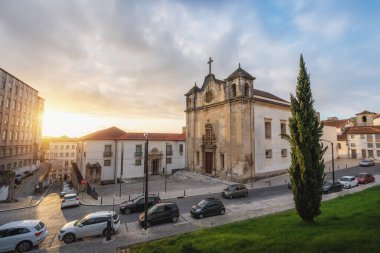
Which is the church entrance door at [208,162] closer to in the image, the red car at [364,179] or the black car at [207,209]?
the black car at [207,209]

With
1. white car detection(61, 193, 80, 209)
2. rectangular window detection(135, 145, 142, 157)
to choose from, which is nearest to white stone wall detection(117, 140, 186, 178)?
rectangular window detection(135, 145, 142, 157)

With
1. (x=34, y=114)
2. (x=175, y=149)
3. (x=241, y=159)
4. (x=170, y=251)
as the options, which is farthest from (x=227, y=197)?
(x=34, y=114)

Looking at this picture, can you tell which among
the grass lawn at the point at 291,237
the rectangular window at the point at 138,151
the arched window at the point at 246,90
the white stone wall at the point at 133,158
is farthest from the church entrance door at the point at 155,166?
the grass lawn at the point at 291,237

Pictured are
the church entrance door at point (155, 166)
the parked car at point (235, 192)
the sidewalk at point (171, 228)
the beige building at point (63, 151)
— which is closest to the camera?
the sidewalk at point (171, 228)

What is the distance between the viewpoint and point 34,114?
5359cm

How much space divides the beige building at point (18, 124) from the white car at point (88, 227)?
35.1 meters

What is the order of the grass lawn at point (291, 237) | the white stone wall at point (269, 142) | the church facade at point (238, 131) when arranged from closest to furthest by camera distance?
1. the grass lawn at point (291, 237)
2. the church facade at point (238, 131)
3. the white stone wall at point (269, 142)

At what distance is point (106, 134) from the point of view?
3753 centimetres

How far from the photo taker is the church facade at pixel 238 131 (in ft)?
101

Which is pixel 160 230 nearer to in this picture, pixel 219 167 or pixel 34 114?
pixel 219 167

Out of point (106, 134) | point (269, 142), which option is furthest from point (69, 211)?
point (269, 142)

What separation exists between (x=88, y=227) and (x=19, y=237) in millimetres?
3555

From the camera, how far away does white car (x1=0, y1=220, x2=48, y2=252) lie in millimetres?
11898

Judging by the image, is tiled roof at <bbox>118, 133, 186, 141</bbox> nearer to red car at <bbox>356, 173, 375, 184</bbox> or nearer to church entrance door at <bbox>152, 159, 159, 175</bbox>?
church entrance door at <bbox>152, 159, 159, 175</bbox>
